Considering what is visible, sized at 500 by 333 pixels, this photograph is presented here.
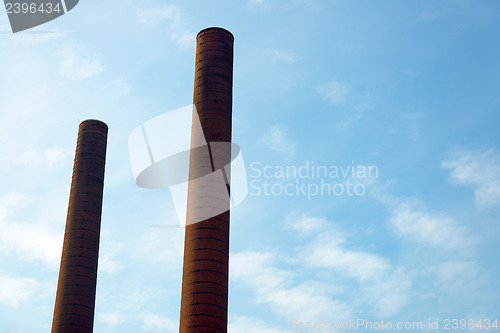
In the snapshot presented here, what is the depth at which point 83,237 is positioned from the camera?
25688 millimetres

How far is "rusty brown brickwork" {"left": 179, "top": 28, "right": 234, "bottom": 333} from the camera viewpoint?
1831 cm

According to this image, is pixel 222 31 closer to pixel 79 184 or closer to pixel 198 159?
pixel 198 159

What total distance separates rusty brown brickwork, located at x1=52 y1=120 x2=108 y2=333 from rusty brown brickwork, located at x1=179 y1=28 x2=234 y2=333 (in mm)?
7528

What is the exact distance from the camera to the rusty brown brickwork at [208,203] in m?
18.3

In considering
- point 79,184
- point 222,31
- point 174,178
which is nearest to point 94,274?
point 79,184

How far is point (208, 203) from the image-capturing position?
63.5 feet

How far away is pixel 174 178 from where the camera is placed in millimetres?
22469

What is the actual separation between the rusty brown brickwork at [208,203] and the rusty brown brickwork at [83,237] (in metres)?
7.53

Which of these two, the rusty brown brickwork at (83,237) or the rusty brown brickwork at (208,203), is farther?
the rusty brown brickwork at (83,237)

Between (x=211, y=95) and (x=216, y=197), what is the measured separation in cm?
405

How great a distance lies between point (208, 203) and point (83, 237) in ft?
29.4

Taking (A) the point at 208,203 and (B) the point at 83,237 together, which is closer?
(A) the point at 208,203

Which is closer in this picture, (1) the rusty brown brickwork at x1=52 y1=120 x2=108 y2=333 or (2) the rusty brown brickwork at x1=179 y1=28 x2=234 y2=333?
(2) the rusty brown brickwork at x1=179 y1=28 x2=234 y2=333

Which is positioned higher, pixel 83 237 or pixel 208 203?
pixel 83 237
